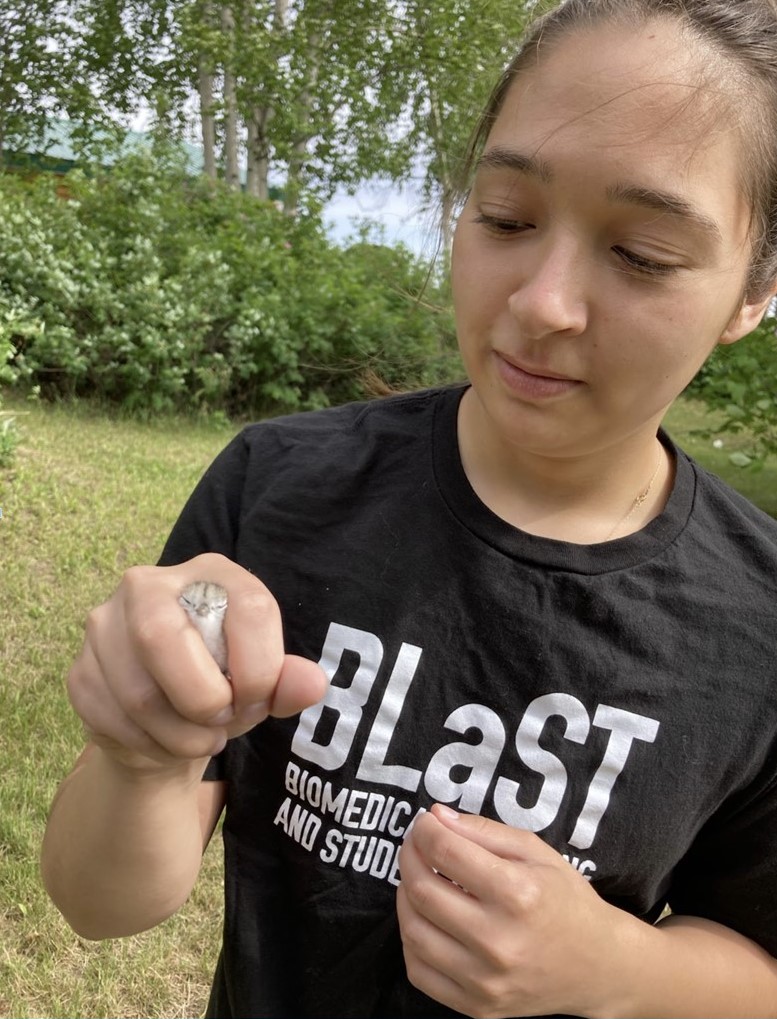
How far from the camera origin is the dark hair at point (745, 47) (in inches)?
44.1

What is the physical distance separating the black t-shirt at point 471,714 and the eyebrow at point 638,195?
1.30ft

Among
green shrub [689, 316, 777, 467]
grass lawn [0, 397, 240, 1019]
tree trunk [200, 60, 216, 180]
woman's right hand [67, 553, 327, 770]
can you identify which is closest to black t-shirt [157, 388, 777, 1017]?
woman's right hand [67, 553, 327, 770]

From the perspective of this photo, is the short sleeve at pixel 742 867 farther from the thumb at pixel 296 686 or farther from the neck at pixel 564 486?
the thumb at pixel 296 686

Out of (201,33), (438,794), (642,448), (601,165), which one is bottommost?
(438,794)

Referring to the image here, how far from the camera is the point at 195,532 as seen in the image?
1.27 m

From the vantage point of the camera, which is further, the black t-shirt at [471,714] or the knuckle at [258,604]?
the black t-shirt at [471,714]

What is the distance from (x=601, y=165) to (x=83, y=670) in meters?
0.81

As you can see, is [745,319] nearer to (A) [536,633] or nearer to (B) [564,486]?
(B) [564,486]

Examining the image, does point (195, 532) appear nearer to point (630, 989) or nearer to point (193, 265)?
point (630, 989)

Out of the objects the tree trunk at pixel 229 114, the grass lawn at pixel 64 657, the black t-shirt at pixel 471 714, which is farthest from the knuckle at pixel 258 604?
the tree trunk at pixel 229 114

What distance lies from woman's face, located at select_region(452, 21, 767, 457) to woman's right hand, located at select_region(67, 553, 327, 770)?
1.62 feet

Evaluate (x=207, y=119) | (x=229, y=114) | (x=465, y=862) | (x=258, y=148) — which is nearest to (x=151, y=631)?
(x=465, y=862)

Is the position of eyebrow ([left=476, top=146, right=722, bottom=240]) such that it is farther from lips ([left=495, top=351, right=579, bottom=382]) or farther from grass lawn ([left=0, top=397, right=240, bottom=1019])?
grass lawn ([left=0, top=397, right=240, bottom=1019])

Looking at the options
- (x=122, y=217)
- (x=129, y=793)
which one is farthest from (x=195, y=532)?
(x=122, y=217)
